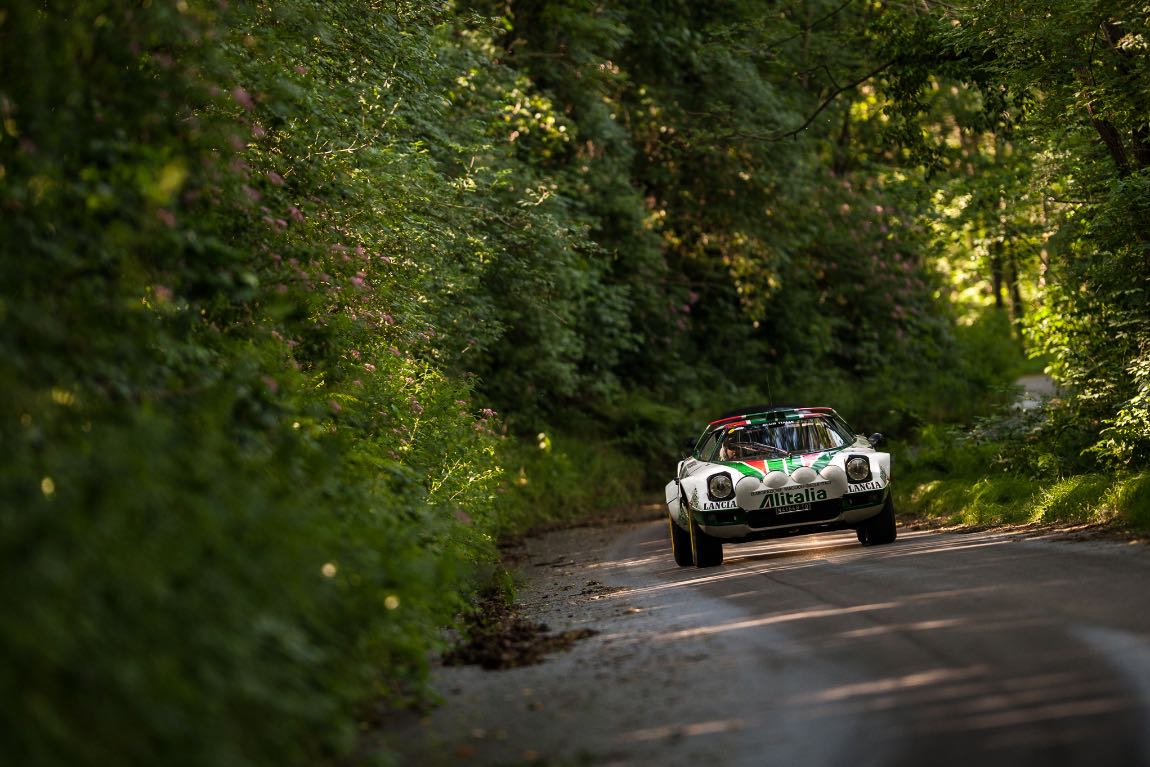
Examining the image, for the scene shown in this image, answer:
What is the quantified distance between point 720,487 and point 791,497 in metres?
0.76

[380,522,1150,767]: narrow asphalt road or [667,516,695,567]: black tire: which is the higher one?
[667,516,695,567]: black tire

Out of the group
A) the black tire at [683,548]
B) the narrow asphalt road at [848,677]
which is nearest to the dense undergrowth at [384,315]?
the narrow asphalt road at [848,677]

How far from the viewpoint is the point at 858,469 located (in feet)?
50.3

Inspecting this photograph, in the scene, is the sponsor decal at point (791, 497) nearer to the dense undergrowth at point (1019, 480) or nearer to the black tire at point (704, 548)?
the black tire at point (704, 548)

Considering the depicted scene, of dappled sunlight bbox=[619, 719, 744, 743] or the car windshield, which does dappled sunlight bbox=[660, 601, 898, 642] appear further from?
the car windshield

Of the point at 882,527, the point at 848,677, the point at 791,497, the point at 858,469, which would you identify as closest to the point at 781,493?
the point at 791,497

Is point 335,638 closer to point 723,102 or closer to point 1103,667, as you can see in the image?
point 1103,667

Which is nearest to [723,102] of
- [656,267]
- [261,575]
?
[656,267]

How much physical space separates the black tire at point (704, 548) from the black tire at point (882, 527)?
5.36 feet

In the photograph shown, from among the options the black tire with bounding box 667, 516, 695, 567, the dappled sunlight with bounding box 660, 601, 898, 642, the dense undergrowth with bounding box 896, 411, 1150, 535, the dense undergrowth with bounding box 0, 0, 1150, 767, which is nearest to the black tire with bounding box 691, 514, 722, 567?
the black tire with bounding box 667, 516, 695, 567

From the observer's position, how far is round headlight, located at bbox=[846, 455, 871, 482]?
1529 centimetres

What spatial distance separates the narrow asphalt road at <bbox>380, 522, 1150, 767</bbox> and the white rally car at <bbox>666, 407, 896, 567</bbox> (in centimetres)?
203

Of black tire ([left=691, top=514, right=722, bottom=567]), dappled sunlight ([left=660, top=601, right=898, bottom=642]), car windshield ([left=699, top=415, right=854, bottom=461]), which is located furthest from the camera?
car windshield ([left=699, top=415, right=854, bottom=461])

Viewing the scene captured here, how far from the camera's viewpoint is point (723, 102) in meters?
31.7
